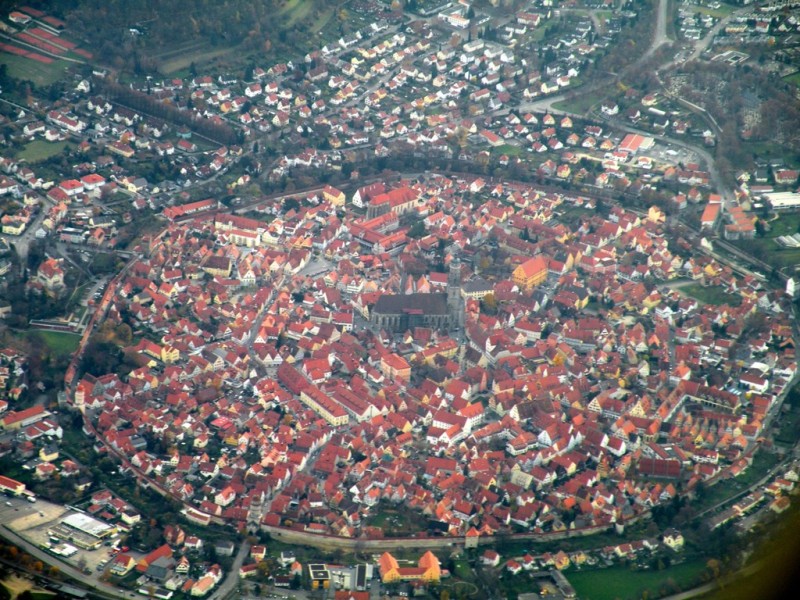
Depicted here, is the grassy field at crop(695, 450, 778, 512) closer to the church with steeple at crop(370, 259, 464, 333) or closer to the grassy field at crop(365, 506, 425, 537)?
the grassy field at crop(365, 506, 425, 537)

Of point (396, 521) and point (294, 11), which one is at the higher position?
point (294, 11)

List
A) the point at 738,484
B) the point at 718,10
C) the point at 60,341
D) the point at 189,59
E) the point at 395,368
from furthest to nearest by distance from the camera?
the point at 718,10
the point at 189,59
the point at 60,341
the point at 395,368
the point at 738,484

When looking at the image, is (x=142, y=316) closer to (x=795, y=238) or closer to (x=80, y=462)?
(x=80, y=462)

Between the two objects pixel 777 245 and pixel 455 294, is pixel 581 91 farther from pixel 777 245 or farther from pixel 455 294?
pixel 455 294

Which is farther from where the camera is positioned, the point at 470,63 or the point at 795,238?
the point at 470,63

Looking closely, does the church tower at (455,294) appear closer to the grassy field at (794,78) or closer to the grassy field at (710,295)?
the grassy field at (710,295)

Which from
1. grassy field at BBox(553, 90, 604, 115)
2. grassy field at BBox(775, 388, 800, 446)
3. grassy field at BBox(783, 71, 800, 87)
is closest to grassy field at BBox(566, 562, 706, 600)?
grassy field at BBox(775, 388, 800, 446)

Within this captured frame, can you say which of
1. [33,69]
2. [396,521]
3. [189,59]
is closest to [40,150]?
[33,69]

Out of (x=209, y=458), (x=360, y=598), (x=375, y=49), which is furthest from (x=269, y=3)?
(x=360, y=598)
